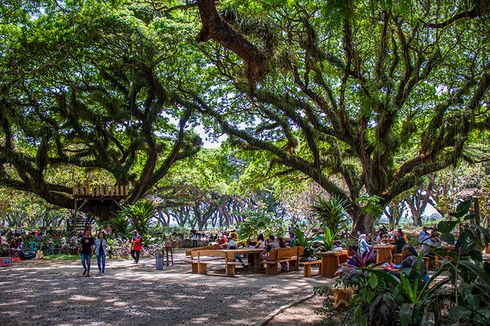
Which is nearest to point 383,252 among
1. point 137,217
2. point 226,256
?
point 226,256

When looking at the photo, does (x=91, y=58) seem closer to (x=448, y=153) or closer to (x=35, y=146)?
(x=35, y=146)

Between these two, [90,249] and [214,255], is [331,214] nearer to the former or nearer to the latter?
[214,255]

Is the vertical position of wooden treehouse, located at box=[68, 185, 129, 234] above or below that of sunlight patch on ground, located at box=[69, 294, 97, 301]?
above

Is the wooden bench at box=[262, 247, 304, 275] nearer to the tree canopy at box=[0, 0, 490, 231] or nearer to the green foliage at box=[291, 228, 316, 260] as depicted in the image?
the green foliage at box=[291, 228, 316, 260]

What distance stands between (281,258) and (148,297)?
4983 mm

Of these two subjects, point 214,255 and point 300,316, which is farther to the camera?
point 214,255

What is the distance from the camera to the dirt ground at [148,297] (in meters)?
7.04

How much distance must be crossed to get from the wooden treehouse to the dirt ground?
9348mm

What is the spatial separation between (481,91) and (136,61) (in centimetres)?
1247

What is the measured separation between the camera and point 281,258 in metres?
13.1

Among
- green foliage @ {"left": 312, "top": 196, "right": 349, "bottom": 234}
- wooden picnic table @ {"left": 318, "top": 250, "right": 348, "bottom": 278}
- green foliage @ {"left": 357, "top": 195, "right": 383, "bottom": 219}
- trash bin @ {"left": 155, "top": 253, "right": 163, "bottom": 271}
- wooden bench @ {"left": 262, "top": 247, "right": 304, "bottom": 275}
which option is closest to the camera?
wooden picnic table @ {"left": 318, "top": 250, "right": 348, "bottom": 278}

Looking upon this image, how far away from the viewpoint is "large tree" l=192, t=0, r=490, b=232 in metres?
12.9

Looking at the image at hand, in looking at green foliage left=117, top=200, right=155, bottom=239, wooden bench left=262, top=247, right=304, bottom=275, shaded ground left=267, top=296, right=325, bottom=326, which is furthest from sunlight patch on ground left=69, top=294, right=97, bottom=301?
green foliage left=117, top=200, right=155, bottom=239

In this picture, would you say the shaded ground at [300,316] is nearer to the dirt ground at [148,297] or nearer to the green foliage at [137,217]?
the dirt ground at [148,297]
